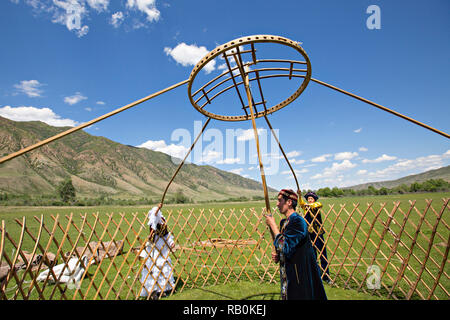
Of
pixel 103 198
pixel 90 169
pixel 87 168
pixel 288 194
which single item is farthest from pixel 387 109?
pixel 87 168

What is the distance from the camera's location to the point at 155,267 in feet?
9.07

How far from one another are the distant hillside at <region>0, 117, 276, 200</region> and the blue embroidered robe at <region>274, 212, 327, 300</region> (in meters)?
64.6

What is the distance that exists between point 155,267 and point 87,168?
9317 cm

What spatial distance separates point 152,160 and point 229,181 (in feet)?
163

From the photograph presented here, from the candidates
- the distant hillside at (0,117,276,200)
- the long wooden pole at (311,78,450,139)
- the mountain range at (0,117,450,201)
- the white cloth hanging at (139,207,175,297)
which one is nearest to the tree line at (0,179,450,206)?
the distant hillside at (0,117,276,200)

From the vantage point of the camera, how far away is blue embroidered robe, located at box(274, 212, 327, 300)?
52.8 inches

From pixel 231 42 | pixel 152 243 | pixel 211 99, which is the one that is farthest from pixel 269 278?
pixel 231 42

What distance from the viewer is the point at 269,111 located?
2473 mm

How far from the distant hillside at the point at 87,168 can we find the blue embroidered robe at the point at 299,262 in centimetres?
6456

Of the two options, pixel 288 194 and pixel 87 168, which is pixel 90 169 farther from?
pixel 288 194

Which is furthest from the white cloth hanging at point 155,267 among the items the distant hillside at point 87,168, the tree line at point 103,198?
the distant hillside at point 87,168

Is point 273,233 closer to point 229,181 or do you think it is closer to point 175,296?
point 175,296

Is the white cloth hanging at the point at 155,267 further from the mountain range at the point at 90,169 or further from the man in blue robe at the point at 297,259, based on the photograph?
the mountain range at the point at 90,169

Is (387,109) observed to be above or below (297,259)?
above
